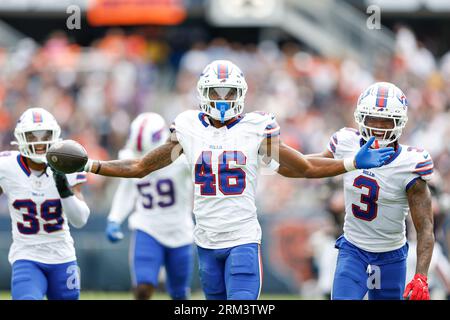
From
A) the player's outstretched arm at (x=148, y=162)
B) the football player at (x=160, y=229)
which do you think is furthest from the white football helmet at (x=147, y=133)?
the player's outstretched arm at (x=148, y=162)

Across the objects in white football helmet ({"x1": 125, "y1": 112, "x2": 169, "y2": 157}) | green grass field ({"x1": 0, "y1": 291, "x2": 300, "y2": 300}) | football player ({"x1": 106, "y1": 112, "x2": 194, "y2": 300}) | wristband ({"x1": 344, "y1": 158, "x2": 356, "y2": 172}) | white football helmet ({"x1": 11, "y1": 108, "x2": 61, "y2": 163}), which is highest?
white football helmet ({"x1": 125, "y1": 112, "x2": 169, "y2": 157})

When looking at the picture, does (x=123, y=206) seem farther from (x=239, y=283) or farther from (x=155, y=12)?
(x=155, y=12)

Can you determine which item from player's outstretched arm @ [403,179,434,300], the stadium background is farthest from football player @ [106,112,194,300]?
player's outstretched arm @ [403,179,434,300]

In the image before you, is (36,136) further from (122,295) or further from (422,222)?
(122,295)

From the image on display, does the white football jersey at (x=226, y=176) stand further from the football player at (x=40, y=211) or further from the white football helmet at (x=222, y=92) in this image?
the football player at (x=40, y=211)

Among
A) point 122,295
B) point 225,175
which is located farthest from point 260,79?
point 225,175

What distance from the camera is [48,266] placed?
25.0 ft

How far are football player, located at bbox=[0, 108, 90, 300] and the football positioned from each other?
1.64ft

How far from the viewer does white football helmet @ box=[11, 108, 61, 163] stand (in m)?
7.61

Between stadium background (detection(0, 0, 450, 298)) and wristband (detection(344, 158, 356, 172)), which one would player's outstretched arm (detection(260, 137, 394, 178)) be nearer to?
wristband (detection(344, 158, 356, 172))

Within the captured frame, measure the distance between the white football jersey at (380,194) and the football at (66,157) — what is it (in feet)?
6.07

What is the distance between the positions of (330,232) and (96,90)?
23.0ft

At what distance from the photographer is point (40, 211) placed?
7590mm

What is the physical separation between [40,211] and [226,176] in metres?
1.50
